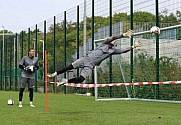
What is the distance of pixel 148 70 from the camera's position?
18812 mm

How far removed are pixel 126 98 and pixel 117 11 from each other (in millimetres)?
4896

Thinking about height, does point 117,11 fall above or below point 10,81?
above

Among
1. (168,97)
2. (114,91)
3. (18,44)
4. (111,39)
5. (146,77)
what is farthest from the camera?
(18,44)

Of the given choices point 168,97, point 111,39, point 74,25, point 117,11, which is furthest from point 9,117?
point 74,25

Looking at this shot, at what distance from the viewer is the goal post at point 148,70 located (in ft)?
56.4

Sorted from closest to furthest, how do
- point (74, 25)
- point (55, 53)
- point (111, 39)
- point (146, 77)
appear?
1. point (111, 39)
2. point (146, 77)
3. point (74, 25)
4. point (55, 53)

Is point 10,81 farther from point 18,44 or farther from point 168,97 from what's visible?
point 168,97

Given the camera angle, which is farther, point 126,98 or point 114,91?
point 114,91

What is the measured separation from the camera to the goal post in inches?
677

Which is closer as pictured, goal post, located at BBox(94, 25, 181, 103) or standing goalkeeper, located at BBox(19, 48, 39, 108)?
standing goalkeeper, located at BBox(19, 48, 39, 108)

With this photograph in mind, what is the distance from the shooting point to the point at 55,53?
96.8 ft

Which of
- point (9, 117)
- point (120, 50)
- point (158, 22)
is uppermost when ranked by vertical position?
point (158, 22)

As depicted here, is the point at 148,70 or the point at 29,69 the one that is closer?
the point at 29,69

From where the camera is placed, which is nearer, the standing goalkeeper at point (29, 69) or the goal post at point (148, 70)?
the standing goalkeeper at point (29, 69)
